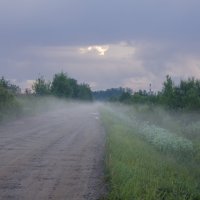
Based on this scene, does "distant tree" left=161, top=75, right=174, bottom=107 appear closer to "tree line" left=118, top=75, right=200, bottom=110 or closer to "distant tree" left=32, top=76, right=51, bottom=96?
"tree line" left=118, top=75, right=200, bottom=110

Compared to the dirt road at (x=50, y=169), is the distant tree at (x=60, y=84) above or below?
above

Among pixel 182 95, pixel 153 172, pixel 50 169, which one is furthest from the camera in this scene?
pixel 182 95

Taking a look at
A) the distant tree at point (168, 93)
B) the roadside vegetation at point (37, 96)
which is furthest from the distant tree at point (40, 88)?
the distant tree at point (168, 93)

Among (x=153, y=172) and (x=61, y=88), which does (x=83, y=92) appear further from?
(x=153, y=172)

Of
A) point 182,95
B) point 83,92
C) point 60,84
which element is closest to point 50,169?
point 182,95

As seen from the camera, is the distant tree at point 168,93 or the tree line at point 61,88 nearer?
the distant tree at point 168,93

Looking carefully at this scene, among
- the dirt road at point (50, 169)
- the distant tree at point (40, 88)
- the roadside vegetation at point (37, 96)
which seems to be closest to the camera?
the dirt road at point (50, 169)

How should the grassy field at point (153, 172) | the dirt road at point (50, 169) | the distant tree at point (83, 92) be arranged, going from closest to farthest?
the grassy field at point (153, 172), the dirt road at point (50, 169), the distant tree at point (83, 92)

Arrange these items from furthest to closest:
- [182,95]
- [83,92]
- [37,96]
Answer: [83,92] → [37,96] → [182,95]

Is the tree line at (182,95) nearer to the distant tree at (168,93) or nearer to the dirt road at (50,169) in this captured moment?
the distant tree at (168,93)

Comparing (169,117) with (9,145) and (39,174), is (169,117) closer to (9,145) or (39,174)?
(9,145)

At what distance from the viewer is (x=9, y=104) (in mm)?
48969

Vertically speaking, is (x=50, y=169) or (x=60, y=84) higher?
(x=60, y=84)

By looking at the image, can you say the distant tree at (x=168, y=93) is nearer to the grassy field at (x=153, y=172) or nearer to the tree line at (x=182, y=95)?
the tree line at (x=182, y=95)
